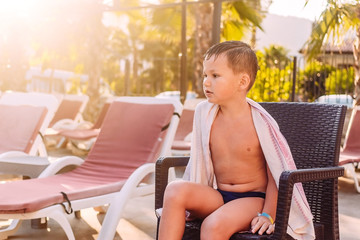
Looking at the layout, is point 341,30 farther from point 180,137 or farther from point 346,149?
point 180,137

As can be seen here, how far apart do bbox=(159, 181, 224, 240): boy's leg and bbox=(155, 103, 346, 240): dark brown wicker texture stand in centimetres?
10

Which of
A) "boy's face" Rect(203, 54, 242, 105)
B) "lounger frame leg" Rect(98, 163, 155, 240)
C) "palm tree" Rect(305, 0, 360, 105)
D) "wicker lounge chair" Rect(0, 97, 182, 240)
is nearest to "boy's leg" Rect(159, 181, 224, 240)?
"boy's face" Rect(203, 54, 242, 105)

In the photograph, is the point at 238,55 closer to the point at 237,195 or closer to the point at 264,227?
the point at 237,195

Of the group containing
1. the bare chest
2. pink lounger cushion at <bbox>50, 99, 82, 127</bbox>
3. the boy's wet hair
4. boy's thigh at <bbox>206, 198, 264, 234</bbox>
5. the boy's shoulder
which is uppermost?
the boy's wet hair

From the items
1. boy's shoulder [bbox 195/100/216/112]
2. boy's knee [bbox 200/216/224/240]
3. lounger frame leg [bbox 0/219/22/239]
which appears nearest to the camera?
boy's knee [bbox 200/216/224/240]

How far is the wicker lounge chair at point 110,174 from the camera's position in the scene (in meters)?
3.69

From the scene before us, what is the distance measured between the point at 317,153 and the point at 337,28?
249 inches

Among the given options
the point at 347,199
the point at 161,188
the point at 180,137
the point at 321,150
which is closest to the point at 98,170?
the point at 161,188

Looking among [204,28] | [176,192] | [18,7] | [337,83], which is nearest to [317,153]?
[176,192]

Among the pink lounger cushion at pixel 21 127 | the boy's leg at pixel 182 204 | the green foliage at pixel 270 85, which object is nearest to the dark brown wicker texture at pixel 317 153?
the boy's leg at pixel 182 204

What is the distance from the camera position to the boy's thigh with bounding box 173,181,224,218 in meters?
2.56

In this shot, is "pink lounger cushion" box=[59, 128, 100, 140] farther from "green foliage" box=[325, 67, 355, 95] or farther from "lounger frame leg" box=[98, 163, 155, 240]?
"lounger frame leg" box=[98, 163, 155, 240]

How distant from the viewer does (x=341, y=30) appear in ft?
31.2

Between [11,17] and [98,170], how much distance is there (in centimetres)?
824
